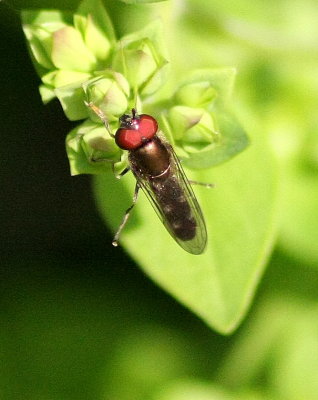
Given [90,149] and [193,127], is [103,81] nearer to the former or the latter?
[90,149]

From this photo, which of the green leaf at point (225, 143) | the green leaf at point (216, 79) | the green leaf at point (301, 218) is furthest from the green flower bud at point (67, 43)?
the green leaf at point (301, 218)

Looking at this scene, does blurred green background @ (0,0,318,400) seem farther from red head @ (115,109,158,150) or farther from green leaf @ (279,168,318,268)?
red head @ (115,109,158,150)

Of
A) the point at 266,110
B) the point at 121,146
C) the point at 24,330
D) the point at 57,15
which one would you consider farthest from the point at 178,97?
the point at 24,330

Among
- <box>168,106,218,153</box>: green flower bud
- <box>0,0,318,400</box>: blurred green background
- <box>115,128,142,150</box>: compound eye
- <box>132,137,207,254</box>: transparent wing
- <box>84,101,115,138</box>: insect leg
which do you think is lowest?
<box>0,0,318,400</box>: blurred green background

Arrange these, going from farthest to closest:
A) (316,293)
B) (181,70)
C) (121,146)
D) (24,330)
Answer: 1. (24,330)
2. (316,293)
3. (181,70)
4. (121,146)

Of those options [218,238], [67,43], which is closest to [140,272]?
[218,238]

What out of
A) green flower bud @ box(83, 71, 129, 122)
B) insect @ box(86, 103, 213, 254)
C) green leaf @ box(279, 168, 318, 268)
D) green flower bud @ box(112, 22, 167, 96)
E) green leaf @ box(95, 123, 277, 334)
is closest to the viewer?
green flower bud @ box(83, 71, 129, 122)

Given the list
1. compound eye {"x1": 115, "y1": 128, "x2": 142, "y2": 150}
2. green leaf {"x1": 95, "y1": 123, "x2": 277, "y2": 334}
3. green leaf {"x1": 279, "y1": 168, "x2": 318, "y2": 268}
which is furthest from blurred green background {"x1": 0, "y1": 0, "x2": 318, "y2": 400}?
compound eye {"x1": 115, "y1": 128, "x2": 142, "y2": 150}

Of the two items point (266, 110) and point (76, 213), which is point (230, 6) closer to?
point (266, 110)
